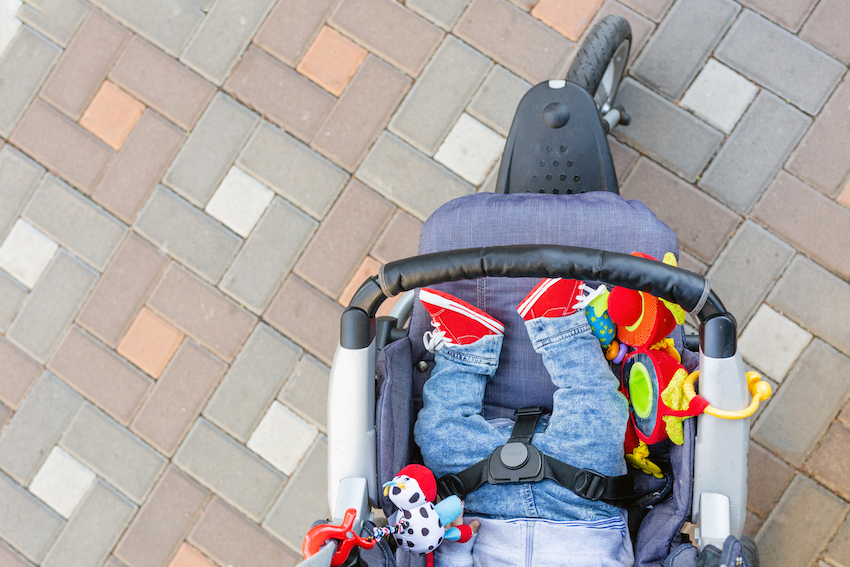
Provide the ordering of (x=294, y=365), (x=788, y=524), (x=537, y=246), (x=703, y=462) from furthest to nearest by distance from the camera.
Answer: (x=294, y=365)
(x=788, y=524)
(x=703, y=462)
(x=537, y=246)

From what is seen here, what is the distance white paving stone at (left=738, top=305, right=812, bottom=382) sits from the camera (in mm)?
1833

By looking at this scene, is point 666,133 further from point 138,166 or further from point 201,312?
point 138,166

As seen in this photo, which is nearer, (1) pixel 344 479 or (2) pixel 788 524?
(1) pixel 344 479

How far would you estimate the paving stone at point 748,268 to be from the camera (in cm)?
185

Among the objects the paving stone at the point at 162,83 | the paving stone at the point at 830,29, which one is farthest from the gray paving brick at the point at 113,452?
the paving stone at the point at 830,29

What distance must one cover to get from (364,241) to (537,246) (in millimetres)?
1067

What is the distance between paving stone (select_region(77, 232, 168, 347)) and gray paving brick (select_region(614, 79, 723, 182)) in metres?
1.54

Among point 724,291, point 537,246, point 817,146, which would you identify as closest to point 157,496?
point 537,246

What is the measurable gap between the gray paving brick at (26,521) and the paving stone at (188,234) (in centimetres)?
92

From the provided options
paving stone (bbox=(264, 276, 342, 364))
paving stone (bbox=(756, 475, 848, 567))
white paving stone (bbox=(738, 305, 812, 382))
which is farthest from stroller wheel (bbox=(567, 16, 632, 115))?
paving stone (bbox=(756, 475, 848, 567))

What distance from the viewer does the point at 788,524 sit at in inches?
70.7

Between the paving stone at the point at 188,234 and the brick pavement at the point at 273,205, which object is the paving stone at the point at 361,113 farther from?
the paving stone at the point at 188,234

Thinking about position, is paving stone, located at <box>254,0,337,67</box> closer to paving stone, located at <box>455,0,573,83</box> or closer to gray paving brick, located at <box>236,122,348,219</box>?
gray paving brick, located at <box>236,122,348,219</box>

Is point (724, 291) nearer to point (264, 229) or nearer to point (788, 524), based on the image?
point (788, 524)
